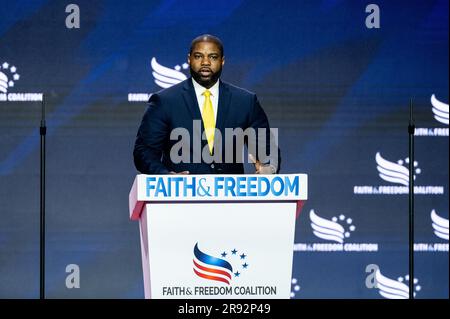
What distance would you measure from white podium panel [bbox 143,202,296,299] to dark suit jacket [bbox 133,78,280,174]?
58 centimetres

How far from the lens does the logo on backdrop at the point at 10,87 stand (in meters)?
7.48

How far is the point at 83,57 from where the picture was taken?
7.54m

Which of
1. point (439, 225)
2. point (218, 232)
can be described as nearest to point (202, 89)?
point (218, 232)

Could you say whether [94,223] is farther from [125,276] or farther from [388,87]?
[388,87]

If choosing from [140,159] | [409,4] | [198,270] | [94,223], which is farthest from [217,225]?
[409,4]

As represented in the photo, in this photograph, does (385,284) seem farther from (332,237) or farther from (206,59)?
(206,59)

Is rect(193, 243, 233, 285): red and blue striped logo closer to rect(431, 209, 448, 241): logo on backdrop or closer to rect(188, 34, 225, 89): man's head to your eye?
rect(188, 34, 225, 89): man's head

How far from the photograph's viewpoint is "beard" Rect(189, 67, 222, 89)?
5801 millimetres

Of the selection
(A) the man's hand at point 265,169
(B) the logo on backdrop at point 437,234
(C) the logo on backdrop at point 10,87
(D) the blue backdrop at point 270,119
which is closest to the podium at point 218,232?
(A) the man's hand at point 265,169

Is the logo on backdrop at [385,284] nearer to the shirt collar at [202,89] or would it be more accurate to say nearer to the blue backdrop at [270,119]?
the blue backdrop at [270,119]

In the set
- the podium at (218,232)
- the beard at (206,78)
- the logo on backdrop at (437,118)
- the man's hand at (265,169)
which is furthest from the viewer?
the logo on backdrop at (437,118)

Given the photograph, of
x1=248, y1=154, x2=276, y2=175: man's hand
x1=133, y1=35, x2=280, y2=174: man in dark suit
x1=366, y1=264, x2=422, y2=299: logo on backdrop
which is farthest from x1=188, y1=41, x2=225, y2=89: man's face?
x1=366, y1=264, x2=422, y2=299: logo on backdrop

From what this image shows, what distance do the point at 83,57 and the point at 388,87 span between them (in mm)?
1931
